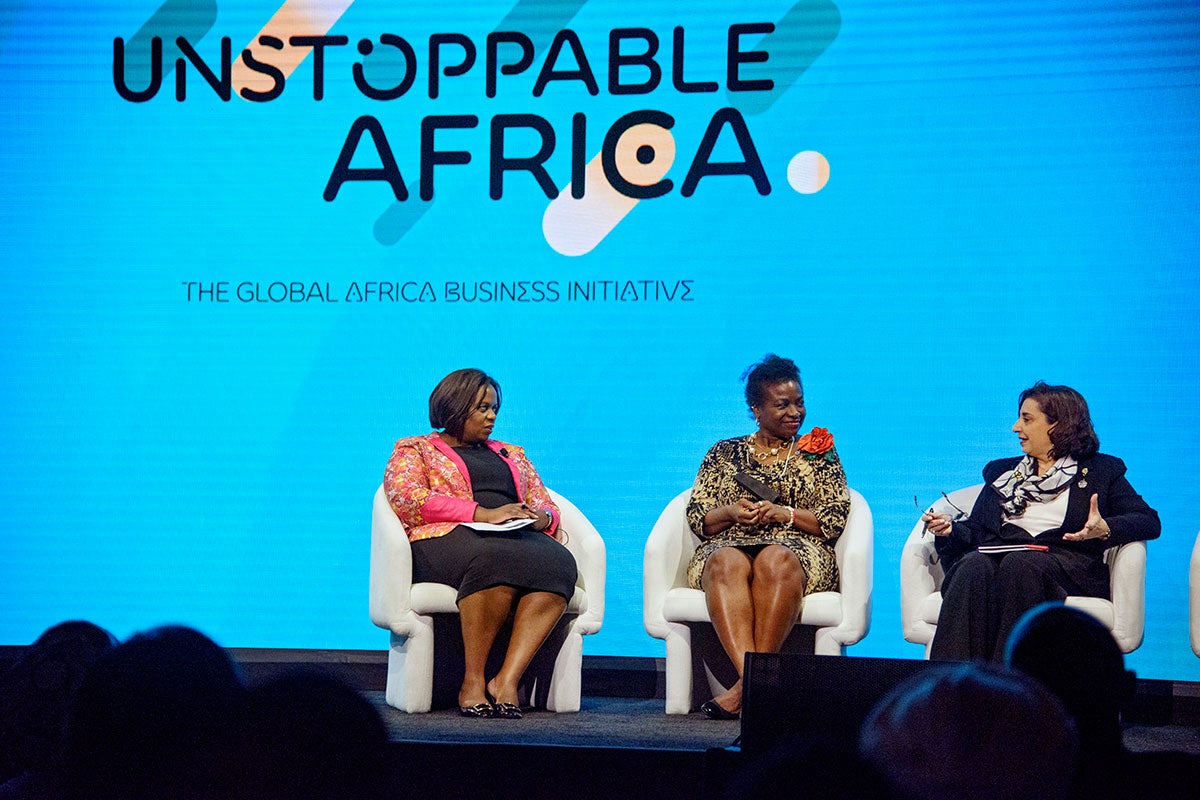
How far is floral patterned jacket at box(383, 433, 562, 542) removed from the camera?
168 inches

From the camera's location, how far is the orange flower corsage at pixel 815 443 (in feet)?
14.6

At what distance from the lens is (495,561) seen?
13.6 ft

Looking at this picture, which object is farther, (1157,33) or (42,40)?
(42,40)

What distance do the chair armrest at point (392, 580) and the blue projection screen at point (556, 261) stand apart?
819 millimetres

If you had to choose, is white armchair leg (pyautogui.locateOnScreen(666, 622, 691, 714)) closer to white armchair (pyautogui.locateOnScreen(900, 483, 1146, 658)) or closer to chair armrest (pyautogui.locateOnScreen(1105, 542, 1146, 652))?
white armchair (pyautogui.locateOnScreen(900, 483, 1146, 658))

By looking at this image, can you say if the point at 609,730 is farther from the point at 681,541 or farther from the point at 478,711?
the point at 681,541

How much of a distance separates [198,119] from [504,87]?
1.17 meters

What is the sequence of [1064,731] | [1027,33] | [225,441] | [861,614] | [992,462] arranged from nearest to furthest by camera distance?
[1064,731], [861,614], [992,462], [1027,33], [225,441]

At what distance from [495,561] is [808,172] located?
182 centimetres

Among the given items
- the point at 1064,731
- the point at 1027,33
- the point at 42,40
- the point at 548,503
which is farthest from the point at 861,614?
the point at 42,40

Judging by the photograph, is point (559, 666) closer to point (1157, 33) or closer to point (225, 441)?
point (225, 441)

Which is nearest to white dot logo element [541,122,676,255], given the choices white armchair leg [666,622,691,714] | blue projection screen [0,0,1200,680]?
blue projection screen [0,0,1200,680]

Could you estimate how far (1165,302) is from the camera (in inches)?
181

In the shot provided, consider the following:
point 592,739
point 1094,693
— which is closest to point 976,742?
point 1094,693
